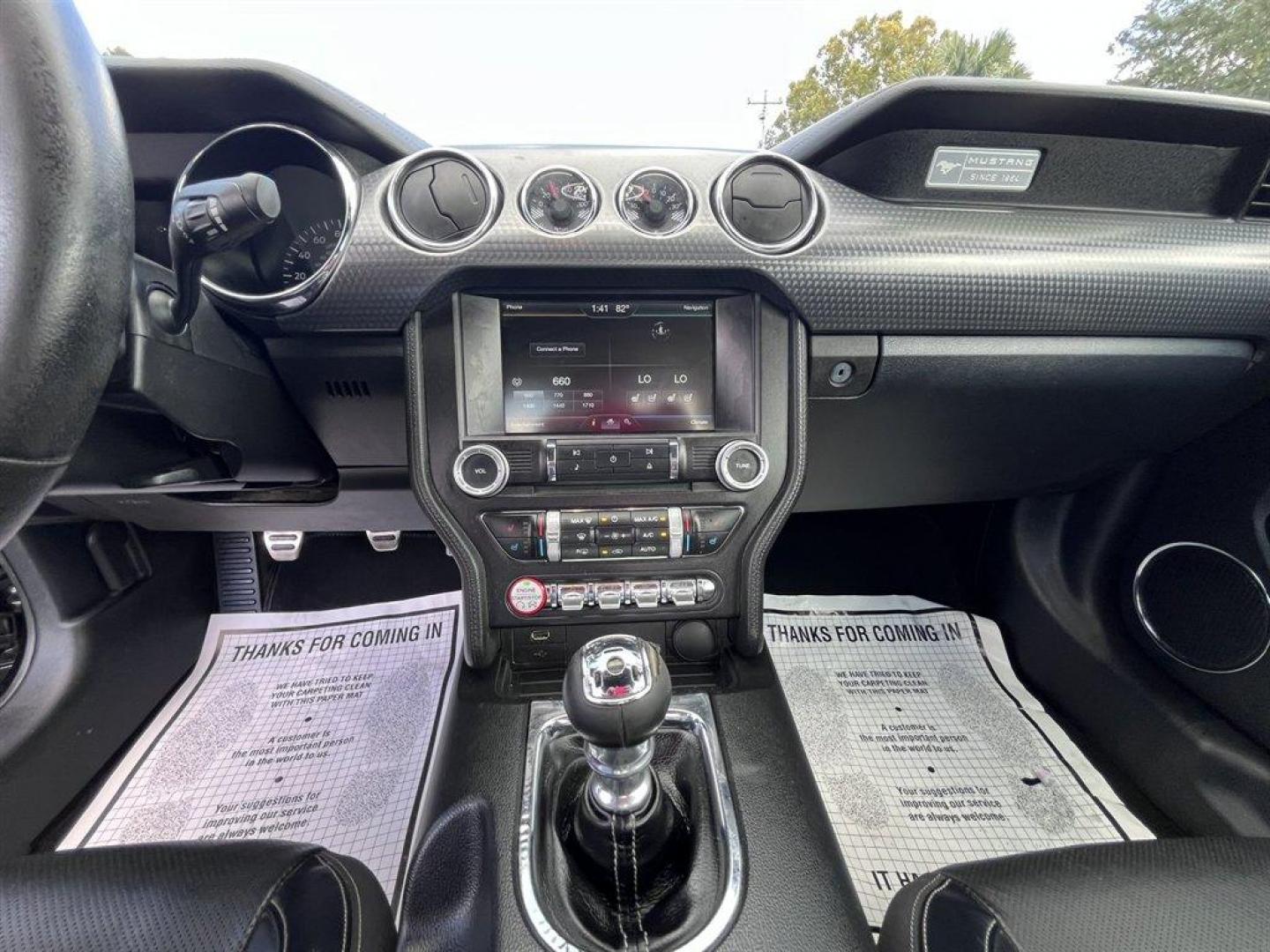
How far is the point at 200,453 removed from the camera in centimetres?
81

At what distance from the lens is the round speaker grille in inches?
39.4

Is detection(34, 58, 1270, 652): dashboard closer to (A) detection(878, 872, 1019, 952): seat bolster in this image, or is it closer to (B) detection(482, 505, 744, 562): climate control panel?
(B) detection(482, 505, 744, 562): climate control panel

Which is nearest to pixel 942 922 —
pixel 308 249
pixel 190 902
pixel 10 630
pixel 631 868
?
pixel 631 868

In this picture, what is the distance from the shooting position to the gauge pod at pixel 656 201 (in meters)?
0.78

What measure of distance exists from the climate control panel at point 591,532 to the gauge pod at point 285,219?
1.14ft

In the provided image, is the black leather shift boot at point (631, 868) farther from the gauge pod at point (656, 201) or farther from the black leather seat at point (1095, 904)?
the gauge pod at point (656, 201)

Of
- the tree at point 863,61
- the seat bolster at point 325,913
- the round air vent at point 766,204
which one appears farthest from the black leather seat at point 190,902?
the tree at point 863,61

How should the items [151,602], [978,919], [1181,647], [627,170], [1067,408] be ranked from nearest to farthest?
[978,919], [627,170], [1067,408], [1181,647], [151,602]

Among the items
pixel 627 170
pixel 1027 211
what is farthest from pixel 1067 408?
pixel 627 170

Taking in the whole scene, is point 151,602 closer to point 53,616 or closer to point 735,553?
point 53,616

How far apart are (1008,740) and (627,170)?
3.43ft

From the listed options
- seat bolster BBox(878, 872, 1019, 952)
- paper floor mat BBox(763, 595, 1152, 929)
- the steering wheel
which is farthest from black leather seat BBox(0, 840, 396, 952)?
paper floor mat BBox(763, 595, 1152, 929)

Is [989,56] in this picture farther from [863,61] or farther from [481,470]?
[481,470]

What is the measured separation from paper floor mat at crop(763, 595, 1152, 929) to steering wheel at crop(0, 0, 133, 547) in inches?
37.7
